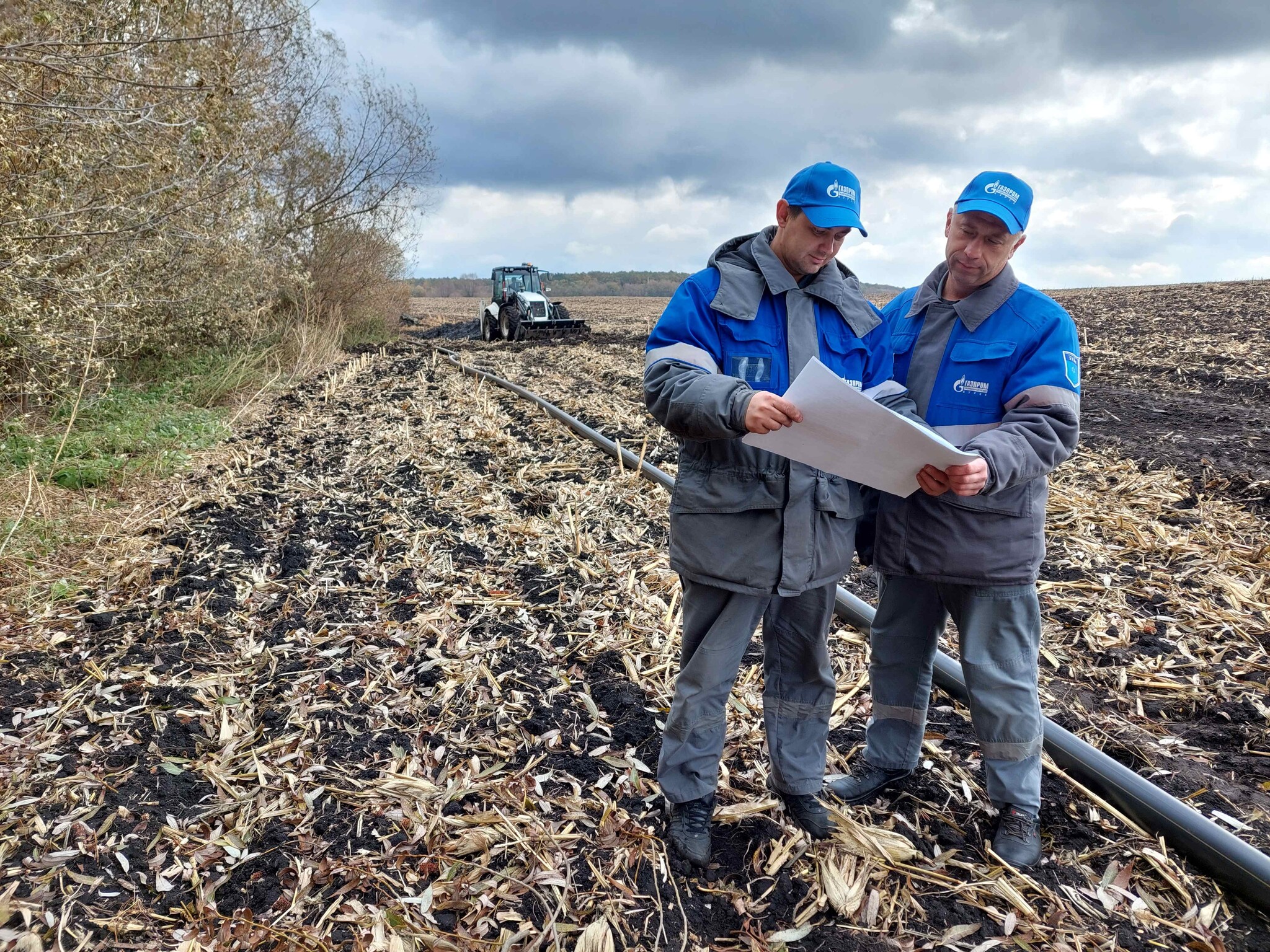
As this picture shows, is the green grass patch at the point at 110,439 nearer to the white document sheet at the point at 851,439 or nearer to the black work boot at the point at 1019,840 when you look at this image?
the white document sheet at the point at 851,439

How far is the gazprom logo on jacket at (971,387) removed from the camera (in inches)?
92.3

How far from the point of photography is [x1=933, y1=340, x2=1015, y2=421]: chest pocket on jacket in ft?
7.55

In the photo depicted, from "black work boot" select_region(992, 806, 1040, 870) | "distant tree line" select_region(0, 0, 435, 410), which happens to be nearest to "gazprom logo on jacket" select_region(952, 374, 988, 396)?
"black work boot" select_region(992, 806, 1040, 870)

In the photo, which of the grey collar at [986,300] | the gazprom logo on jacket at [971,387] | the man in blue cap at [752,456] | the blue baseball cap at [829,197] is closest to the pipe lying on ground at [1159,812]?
the man in blue cap at [752,456]

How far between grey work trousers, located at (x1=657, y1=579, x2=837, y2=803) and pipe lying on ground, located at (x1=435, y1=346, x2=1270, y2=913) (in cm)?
96

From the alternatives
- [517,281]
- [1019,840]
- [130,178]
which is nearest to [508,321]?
[517,281]

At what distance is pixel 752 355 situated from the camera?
7.28 ft

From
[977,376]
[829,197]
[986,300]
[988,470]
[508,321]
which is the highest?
[508,321]

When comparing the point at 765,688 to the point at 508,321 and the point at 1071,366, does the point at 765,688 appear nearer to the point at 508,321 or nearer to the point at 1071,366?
the point at 1071,366

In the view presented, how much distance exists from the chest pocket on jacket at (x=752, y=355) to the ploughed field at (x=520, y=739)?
4.99 feet

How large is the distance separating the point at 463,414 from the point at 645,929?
24.9 ft

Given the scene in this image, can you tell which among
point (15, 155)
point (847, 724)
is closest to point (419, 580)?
point (847, 724)

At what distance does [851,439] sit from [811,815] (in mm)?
1362

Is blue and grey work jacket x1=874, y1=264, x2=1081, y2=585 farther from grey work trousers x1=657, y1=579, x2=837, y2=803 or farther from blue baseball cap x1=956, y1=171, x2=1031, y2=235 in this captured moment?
grey work trousers x1=657, y1=579, x2=837, y2=803
